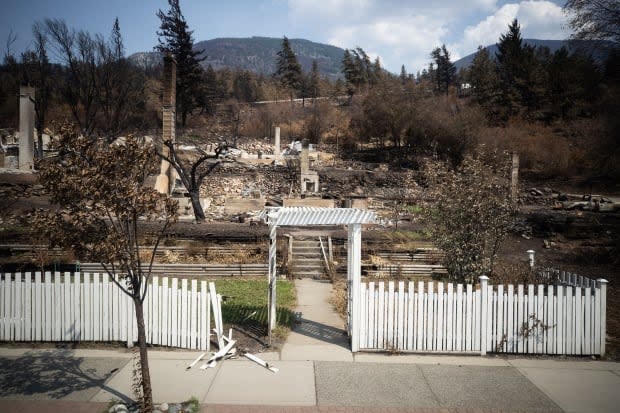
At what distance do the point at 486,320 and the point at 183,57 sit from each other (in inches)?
2073

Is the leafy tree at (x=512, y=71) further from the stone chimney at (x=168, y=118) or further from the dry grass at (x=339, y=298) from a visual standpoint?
the dry grass at (x=339, y=298)

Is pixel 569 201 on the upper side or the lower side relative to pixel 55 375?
upper

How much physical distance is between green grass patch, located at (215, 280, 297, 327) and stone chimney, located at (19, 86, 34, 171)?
2315cm

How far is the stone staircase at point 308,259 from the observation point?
46.3 feet

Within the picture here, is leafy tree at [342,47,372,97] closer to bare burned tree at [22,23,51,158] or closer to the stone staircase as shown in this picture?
bare burned tree at [22,23,51,158]

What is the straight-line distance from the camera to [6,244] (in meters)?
15.3

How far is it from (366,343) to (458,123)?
4203 centimetres

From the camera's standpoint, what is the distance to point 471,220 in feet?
34.3

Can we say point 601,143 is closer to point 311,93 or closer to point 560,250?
point 560,250

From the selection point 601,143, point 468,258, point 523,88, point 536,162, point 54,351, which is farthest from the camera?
point 523,88

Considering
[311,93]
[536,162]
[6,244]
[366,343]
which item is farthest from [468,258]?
[311,93]

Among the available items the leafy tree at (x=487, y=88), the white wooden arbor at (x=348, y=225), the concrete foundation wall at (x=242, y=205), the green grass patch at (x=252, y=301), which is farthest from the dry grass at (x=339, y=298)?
the leafy tree at (x=487, y=88)

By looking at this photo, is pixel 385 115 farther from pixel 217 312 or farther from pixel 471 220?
pixel 217 312

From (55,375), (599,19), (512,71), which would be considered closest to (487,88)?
(512,71)
